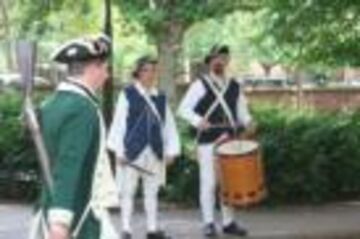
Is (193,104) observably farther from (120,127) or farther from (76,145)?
(76,145)

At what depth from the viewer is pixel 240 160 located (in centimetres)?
1238

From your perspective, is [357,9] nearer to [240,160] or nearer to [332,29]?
[332,29]

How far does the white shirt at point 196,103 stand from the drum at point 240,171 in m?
0.65

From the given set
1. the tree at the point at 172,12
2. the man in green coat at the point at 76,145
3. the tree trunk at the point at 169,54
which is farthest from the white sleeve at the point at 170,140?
the tree trunk at the point at 169,54

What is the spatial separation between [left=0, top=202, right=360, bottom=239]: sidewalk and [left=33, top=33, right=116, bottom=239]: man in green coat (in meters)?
7.67

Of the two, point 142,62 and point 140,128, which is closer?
point 142,62

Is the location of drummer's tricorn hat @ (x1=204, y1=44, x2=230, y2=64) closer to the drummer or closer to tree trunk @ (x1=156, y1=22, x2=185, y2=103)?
the drummer

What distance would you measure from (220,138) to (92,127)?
7464 mm

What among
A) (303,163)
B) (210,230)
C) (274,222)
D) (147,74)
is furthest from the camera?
(303,163)

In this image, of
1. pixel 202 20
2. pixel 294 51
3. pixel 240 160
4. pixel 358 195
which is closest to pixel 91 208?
pixel 240 160

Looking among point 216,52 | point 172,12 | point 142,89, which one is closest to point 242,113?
point 216,52

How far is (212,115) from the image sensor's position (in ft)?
43.7

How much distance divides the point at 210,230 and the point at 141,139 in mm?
1256

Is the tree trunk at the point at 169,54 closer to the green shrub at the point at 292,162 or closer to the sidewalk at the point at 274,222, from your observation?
the green shrub at the point at 292,162
